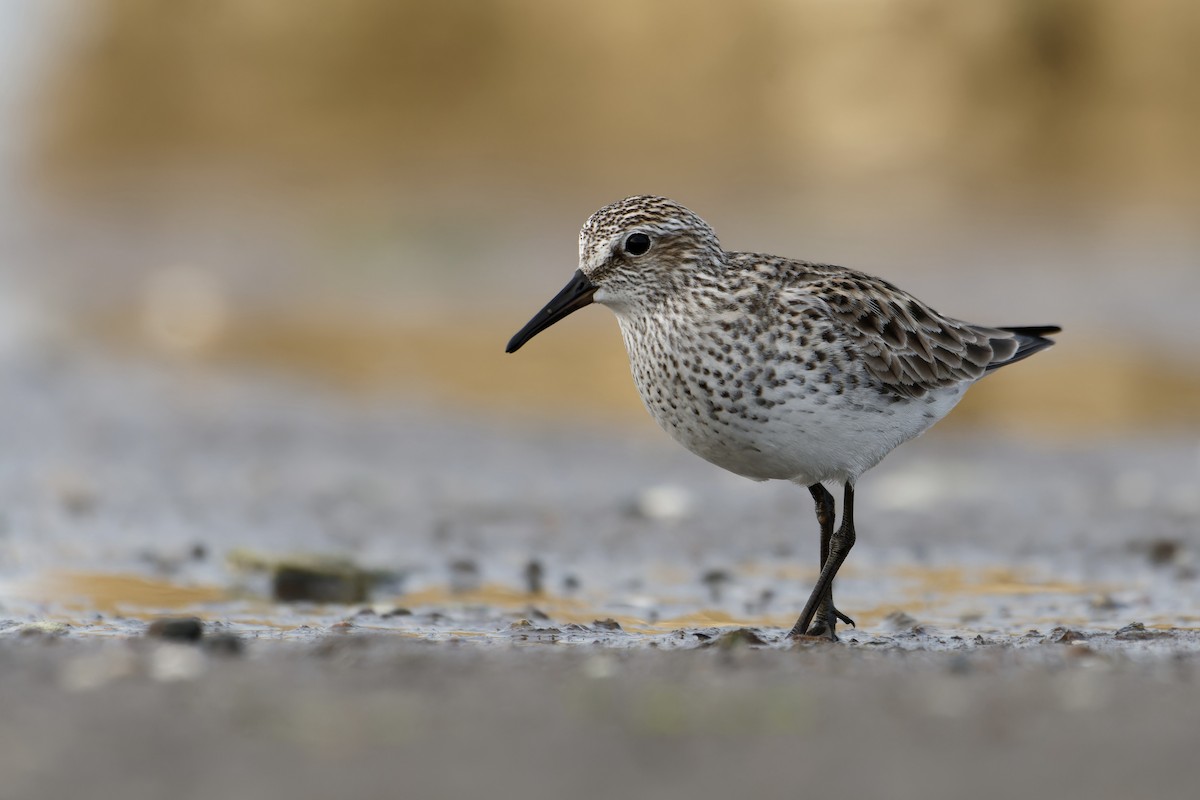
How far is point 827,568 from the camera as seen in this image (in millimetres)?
6453

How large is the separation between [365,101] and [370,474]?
752 inches

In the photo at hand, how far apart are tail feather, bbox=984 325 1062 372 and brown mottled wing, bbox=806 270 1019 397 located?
0.33ft

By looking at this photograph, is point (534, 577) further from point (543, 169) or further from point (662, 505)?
point (543, 169)

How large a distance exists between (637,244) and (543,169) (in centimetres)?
1976

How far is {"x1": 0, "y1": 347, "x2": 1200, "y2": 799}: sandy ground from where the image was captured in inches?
149

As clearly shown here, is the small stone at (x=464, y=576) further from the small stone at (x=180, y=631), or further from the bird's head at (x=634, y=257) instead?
the small stone at (x=180, y=631)

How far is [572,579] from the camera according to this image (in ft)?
26.5

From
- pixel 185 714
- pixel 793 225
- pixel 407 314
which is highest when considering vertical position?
pixel 793 225

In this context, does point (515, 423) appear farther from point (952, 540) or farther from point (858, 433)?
point (858, 433)

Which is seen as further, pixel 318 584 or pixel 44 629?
pixel 318 584

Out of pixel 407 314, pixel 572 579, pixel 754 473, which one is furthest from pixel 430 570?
pixel 407 314

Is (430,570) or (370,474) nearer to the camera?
(430,570)

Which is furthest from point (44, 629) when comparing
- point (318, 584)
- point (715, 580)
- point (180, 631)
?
point (715, 580)

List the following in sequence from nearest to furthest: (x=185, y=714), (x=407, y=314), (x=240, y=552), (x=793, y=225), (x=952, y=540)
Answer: (x=185, y=714) < (x=240, y=552) < (x=952, y=540) < (x=407, y=314) < (x=793, y=225)
